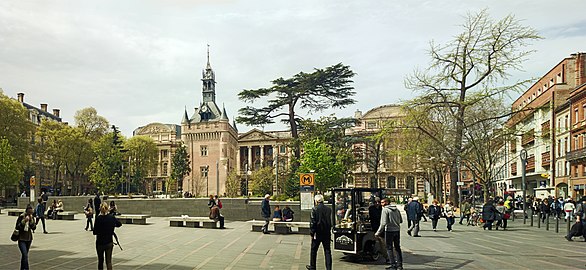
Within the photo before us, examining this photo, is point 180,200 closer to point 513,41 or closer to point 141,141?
point 513,41

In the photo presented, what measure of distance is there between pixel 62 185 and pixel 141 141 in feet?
53.6

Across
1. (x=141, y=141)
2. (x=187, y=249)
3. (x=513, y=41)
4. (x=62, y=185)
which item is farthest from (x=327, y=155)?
(x=62, y=185)

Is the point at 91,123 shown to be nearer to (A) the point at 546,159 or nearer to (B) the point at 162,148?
(B) the point at 162,148

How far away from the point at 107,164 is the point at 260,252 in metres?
59.9

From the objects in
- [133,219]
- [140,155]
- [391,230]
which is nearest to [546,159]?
[133,219]

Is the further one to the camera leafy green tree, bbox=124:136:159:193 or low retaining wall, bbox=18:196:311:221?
leafy green tree, bbox=124:136:159:193

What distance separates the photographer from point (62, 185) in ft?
311

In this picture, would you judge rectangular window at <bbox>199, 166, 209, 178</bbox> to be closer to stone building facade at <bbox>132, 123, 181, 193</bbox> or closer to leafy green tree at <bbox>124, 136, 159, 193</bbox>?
stone building facade at <bbox>132, 123, 181, 193</bbox>

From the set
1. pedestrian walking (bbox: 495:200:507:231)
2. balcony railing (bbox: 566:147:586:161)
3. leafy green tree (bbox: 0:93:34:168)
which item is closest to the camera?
pedestrian walking (bbox: 495:200:507:231)

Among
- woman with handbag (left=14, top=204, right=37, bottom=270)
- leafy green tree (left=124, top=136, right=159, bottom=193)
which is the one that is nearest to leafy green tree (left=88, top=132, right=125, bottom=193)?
leafy green tree (left=124, top=136, right=159, bottom=193)

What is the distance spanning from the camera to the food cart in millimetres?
13469

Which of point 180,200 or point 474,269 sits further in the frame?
point 180,200

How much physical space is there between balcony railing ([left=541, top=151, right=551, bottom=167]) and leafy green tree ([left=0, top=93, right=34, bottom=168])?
5534 centimetres

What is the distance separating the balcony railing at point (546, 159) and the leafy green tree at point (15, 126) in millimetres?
55343
